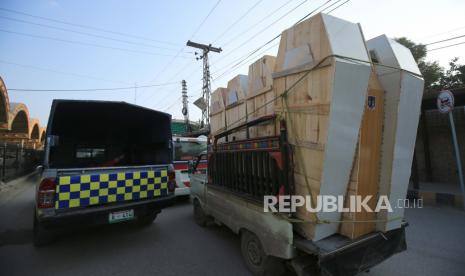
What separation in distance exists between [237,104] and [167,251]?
2.66 meters

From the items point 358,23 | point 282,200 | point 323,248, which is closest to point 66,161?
point 282,200

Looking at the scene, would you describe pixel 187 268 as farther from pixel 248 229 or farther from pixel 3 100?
pixel 3 100

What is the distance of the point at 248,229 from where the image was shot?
10.1 ft

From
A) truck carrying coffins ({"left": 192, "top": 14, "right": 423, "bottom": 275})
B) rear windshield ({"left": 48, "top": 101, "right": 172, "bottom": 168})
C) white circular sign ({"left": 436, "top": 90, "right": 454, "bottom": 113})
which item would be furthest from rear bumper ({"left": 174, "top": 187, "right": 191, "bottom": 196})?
white circular sign ({"left": 436, "top": 90, "right": 454, "bottom": 113})

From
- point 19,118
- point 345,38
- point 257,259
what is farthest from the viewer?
point 19,118

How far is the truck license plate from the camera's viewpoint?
3.68 m

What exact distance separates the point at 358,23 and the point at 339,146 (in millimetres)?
1379

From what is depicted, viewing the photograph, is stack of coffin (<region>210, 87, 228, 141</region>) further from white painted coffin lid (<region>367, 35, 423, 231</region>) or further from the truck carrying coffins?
white painted coffin lid (<region>367, 35, 423, 231</region>)

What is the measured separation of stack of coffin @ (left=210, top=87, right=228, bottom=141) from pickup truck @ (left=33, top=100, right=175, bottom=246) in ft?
3.03

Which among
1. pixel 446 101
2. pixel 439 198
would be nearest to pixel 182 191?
pixel 446 101

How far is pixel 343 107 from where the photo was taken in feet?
7.57

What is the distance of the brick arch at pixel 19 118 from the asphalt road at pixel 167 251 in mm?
11009

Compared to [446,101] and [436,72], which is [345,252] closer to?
[446,101]

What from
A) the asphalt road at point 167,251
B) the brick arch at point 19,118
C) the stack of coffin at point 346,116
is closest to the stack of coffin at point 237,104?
the stack of coffin at point 346,116
